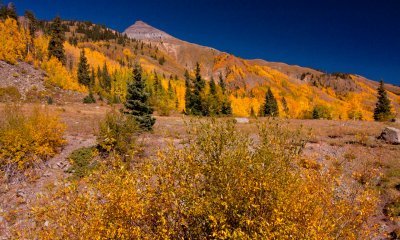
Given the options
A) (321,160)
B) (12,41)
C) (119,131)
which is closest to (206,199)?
(119,131)

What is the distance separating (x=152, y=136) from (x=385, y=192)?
71.1ft

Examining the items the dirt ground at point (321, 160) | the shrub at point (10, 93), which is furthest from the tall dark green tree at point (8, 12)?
the dirt ground at point (321, 160)

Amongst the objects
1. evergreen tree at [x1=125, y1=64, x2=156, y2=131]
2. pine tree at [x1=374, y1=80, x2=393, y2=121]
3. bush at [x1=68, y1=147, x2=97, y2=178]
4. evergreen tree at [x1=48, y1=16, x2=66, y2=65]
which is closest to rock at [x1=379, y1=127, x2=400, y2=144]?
evergreen tree at [x1=125, y1=64, x2=156, y2=131]

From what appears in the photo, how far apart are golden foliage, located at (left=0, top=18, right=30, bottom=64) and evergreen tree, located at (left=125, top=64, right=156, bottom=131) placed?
77.4 meters

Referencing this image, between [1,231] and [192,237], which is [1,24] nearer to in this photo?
[1,231]

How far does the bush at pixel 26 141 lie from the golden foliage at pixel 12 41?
78.4m

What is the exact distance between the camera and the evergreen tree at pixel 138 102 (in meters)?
32.3

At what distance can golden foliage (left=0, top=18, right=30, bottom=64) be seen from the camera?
90.7 metres

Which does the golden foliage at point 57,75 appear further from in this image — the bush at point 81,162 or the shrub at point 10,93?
the bush at point 81,162

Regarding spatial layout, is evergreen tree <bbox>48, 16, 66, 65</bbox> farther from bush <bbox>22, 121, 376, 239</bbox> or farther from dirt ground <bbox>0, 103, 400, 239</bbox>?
bush <bbox>22, 121, 376, 239</bbox>

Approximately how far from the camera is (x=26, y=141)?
79.5 feet

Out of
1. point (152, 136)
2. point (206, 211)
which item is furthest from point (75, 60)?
point (206, 211)

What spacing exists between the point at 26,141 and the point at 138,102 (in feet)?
37.9

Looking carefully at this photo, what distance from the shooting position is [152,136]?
3195cm
